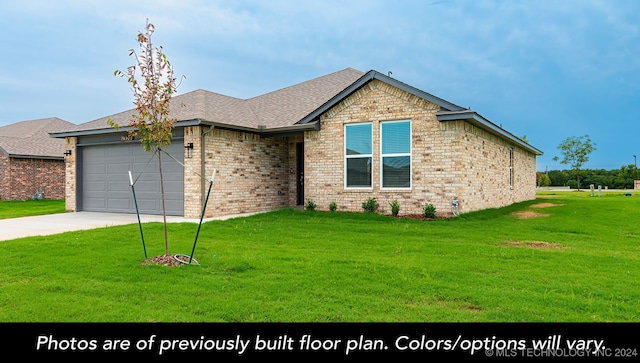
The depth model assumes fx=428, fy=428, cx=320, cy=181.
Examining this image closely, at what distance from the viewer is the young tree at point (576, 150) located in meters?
42.3

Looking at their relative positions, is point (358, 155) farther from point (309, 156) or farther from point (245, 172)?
point (245, 172)

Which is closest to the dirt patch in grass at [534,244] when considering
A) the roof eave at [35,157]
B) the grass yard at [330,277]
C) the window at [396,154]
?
the grass yard at [330,277]

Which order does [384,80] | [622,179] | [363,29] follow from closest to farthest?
[384,80] < [363,29] < [622,179]

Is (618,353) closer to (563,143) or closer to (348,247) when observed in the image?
(348,247)

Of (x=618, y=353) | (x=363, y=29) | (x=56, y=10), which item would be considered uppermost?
(x=363, y=29)

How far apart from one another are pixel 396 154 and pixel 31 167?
23.7 meters

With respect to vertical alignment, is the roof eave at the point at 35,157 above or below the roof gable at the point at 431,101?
below

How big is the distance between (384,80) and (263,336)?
11.0 m

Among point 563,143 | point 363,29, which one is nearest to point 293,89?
point 363,29

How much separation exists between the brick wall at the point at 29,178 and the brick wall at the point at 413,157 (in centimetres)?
2019

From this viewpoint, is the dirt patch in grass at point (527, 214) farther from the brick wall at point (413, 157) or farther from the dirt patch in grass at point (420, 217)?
the dirt patch in grass at point (420, 217)

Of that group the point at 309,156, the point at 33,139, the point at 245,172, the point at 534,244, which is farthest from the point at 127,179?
the point at 33,139

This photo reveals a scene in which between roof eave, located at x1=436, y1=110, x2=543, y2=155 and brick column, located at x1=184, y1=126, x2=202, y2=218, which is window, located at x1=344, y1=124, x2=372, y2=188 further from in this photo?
brick column, located at x1=184, y1=126, x2=202, y2=218

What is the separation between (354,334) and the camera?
12.3 ft
